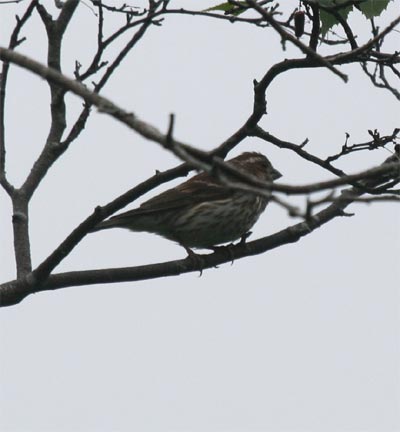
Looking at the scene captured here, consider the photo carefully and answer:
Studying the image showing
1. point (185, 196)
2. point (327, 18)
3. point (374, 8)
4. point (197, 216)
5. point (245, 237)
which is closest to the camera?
point (374, 8)

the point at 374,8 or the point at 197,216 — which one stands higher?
the point at 374,8

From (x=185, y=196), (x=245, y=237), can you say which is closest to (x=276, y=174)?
(x=185, y=196)

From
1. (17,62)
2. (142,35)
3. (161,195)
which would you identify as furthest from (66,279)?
(161,195)

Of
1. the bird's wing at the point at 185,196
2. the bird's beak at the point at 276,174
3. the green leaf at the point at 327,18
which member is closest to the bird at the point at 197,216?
the bird's wing at the point at 185,196

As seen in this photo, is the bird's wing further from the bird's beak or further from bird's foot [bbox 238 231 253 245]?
the bird's beak

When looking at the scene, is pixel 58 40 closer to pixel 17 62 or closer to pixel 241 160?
pixel 17 62

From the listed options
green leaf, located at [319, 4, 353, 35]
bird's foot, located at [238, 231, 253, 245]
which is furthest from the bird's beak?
green leaf, located at [319, 4, 353, 35]

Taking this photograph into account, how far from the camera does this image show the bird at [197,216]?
971cm

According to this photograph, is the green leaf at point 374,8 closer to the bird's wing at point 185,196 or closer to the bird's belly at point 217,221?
the bird's belly at point 217,221

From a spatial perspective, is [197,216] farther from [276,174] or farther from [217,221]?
[276,174]

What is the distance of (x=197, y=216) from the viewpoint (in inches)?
390

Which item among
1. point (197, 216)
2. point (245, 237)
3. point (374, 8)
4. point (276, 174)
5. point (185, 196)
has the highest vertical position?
point (276, 174)

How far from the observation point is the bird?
31.9ft

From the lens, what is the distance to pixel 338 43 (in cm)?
682
